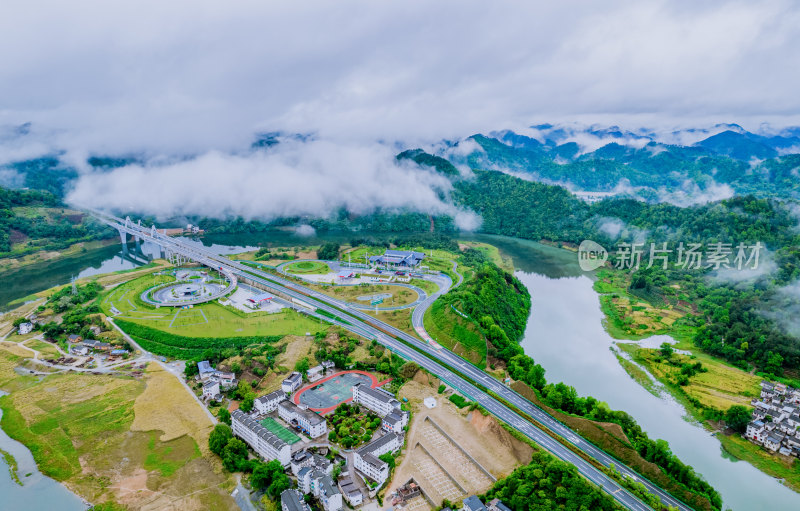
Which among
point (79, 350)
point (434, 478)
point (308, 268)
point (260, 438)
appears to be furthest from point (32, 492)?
point (308, 268)

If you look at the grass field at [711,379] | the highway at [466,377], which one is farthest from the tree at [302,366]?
the grass field at [711,379]

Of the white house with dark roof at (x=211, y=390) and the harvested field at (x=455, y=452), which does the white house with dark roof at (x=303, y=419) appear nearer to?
the harvested field at (x=455, y=452)

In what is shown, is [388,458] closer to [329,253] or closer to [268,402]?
[268,402]

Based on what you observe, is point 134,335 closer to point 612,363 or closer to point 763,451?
point 612,363

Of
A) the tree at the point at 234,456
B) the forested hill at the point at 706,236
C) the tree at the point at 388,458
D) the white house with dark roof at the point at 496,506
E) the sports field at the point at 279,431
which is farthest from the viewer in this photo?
the forested hill at the point at 706,236

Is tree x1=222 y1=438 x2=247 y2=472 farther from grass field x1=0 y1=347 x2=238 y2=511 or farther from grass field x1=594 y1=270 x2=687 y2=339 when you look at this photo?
grass field x1=594 y1=270 x2=687 y2=339

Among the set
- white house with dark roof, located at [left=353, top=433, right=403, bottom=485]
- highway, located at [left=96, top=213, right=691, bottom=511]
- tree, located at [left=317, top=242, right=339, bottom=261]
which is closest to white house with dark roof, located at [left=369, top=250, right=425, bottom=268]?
tree, located at [left=317, top=242, right=339, bottom=261]

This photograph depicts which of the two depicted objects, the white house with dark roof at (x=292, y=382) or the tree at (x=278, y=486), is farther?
the white house with dark roof at (x=292, y=382)
